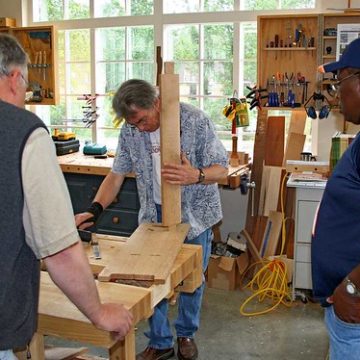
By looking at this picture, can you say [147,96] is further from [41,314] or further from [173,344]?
[173,344]

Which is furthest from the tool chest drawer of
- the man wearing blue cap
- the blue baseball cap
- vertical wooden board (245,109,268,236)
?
the blue baseball cap

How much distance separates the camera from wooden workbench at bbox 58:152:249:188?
378 cm

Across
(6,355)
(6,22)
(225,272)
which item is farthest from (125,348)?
(6,22)

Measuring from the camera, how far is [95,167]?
158 inches

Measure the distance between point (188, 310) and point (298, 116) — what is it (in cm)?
193

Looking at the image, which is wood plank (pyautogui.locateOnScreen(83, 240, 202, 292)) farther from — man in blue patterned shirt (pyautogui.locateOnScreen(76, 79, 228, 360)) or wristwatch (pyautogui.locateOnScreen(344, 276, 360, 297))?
wristwatch (pyautogui.locateOnScreen(344, 276, 360, 297))

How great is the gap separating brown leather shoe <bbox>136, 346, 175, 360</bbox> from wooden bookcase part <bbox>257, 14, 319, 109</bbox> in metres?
2.06

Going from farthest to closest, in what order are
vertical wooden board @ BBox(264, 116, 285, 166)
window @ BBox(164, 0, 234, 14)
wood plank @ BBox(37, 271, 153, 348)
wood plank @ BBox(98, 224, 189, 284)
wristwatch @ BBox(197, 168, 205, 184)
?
window @ BBox(164, 0, 234, 14), vertical wooden board @ BBox(264, 116, 285, 166), wristwatch @ BBox(197, 168, 205, 184), wood plank @ BBox(98, 224, 189, 284), wood plank @ BBox(37, 271, 153, 348)

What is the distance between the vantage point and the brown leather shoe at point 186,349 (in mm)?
2852

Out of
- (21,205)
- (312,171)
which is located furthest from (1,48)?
(312,171)

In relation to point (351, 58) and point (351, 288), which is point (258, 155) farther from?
point (351, 288)

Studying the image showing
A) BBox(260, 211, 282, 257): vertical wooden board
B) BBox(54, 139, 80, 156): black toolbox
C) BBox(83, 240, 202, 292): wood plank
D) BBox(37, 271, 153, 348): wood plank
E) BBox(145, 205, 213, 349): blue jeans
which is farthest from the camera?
BBox(54, 139, 80, 156): black toolbox

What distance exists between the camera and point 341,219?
1575mm

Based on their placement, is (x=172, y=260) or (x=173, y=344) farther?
(x=173, y=344)
